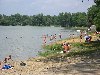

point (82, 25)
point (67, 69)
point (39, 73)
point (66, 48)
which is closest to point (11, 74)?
point (39, 73)

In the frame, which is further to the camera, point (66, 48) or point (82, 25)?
point (82, 25)

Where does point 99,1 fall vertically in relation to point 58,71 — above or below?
above

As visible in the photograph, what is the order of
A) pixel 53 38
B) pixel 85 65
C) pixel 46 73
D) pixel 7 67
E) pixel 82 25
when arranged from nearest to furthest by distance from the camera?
pixel 46 73 < pixel 85 65 < pixel 7 67 < pixel 53 38 < pixel 82 25

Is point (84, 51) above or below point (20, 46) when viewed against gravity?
above

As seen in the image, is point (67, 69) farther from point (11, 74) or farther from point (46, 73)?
point (11, 74)

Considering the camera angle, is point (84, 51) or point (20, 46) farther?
point (20, 46)

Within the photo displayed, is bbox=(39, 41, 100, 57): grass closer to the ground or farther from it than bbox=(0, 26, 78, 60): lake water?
farther from it

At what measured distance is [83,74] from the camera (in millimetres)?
17969

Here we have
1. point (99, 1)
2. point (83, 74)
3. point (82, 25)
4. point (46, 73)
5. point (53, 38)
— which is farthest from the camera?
point (82, 25)

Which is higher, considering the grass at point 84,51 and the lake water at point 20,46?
the grass at point 84,51

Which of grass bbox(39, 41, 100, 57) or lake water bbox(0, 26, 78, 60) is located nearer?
grass bbox(39, 41, 100, 57)

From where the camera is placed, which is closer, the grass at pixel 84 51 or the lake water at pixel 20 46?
the grass at pixel 84 51

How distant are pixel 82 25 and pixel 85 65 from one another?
178 m

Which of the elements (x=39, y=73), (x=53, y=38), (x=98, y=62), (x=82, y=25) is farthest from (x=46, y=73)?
(x=82, y=25)
